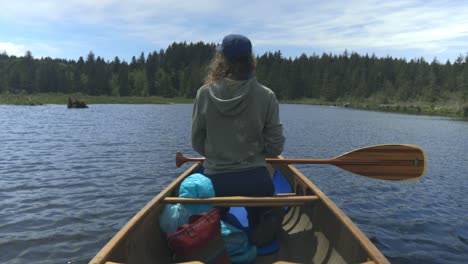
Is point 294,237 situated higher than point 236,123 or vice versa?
point 236,123

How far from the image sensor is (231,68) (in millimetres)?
4359

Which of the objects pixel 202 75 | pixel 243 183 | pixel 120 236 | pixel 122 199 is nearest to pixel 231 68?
pixel 243 183

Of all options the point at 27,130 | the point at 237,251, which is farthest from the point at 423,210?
the point at 27,130

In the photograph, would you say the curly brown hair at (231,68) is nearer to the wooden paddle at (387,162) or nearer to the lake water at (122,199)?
the wooden paddle at (387,162)

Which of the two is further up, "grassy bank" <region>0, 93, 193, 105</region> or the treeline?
the treeline

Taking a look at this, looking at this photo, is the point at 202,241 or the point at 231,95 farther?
the point at 231,95

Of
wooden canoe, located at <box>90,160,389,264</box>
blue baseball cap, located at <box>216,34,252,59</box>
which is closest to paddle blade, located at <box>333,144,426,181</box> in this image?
wooden canoe, located at <box>90,160,389,264</box>

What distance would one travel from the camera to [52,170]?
565 inches

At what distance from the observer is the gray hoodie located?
14.1 feet

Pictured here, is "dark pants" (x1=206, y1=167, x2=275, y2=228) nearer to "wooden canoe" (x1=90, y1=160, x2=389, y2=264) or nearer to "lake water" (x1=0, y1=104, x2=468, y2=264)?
"wooden canoe" (x1=90, y1=160, x2=389, y2=264)

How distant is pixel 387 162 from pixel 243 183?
11.9 feet

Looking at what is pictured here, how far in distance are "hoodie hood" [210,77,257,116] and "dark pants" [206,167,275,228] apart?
30.8 inches

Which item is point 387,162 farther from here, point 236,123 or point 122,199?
point 122,199

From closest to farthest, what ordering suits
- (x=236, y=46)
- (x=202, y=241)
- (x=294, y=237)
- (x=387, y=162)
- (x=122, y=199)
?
(x=202, y=241), (x=236, y=46), (x=294, y=237), (x=387, y=162), (x=122, y=199)
